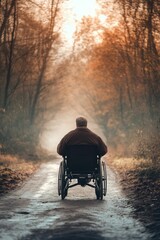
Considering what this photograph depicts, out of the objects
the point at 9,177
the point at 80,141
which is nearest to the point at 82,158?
the point at 80,141

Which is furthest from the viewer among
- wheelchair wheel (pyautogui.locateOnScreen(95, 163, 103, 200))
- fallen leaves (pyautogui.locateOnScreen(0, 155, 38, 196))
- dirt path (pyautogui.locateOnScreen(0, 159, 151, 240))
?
fallen leaves (pyautogui.locateOnScreen(0, 155, 38, 196))

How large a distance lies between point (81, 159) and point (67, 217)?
2.88 m

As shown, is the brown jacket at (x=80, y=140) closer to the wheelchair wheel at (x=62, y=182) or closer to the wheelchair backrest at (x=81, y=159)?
the wheelchair backrest at (x=81, y=159)

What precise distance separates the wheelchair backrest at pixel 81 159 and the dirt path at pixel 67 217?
0.69 m

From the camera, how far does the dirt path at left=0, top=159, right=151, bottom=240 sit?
25.2 ft

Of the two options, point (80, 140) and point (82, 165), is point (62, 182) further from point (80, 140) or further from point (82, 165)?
point (80, 140)

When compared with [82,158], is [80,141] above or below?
above

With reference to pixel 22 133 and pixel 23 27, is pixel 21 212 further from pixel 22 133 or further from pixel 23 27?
pixel 22 133

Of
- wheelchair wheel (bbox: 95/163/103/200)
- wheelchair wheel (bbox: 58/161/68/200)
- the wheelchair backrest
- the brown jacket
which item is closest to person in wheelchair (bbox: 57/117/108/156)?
the brown jacket

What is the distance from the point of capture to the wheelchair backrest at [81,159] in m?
11.7

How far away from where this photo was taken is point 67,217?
8.95 m

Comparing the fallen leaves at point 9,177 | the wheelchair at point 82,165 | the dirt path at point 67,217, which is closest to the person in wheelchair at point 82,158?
the wheelchair at point 82,165

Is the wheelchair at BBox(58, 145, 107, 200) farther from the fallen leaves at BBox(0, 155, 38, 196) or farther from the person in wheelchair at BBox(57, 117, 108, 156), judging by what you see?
the fallen leaves at BBox(0, 155, 38, 196)

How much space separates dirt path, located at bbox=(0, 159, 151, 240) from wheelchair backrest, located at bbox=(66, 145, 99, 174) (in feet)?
2.28
